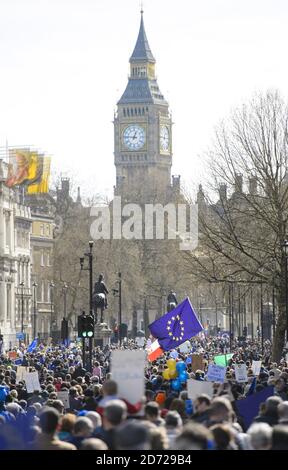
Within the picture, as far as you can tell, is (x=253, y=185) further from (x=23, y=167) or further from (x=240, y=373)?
(x=23, y=167)

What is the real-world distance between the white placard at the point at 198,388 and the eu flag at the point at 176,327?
14881 mm

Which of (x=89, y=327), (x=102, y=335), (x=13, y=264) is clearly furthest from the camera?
(x=13, y=264)

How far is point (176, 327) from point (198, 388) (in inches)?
619

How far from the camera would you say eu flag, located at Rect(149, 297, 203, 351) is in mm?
40719

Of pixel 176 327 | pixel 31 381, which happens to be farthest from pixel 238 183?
pixel 31 381

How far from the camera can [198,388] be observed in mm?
25359

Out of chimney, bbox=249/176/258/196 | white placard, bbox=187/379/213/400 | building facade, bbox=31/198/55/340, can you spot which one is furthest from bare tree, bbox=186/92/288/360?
building facade, bbox=31/198/55/340

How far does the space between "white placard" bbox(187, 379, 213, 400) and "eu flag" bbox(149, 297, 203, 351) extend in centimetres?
1488

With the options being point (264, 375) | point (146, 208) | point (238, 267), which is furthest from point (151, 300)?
point (264, 375)

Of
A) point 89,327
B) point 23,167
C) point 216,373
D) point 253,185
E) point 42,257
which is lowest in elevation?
point 216,373

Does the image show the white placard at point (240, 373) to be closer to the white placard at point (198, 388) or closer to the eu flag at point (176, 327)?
the eu flag at point (176, 327)
